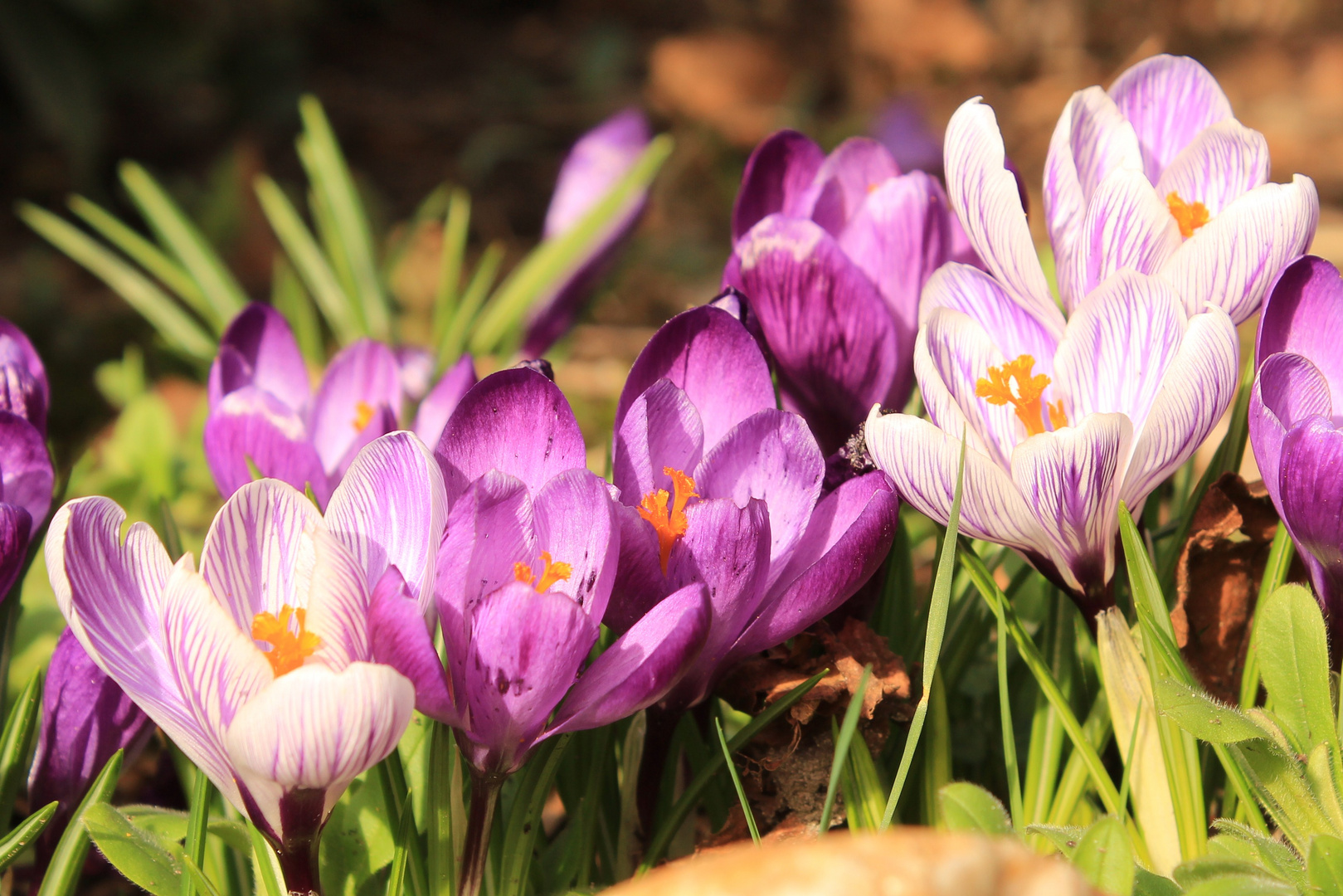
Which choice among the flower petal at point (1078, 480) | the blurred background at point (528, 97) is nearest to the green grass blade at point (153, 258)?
the blurred background at point (528, 97)

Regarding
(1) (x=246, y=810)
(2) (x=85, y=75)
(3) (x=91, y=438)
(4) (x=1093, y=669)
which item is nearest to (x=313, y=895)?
(1) (x=246, y=810)

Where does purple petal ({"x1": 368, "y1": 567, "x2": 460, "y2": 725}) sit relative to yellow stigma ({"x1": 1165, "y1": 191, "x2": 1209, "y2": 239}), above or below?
below

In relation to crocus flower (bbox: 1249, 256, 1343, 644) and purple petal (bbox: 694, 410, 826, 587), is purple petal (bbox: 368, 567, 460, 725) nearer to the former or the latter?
purple petal (bbox: 694, 410, 826, 587)

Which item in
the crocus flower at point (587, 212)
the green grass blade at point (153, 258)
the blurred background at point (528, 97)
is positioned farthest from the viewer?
the blurred background at point (528, 97)

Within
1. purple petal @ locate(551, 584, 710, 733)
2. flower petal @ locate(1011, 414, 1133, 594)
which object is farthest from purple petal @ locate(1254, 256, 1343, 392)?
purple petal @ locate(551, 584, 710, 733)

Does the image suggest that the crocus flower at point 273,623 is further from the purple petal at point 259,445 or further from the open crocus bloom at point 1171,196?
the open crocus bloom at point 1171,196

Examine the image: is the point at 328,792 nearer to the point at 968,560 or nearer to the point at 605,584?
the point at 605,584
